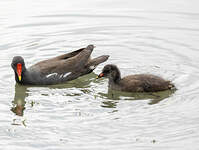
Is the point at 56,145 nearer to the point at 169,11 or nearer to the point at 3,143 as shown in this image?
the point at 3,143

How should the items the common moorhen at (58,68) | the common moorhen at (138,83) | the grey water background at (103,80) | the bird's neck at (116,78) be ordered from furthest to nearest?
the common moorhen at (58,68) < the bird's neck at (116,78) < the common moorhen at (138,83) < the grey water background at (103,80)

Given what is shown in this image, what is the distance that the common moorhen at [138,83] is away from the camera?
37.3 ft

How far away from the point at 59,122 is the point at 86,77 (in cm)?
300

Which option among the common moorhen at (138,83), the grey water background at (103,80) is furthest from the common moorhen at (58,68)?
the common moorhen at (138,83)

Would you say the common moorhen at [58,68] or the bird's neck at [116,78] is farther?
the common moorhen at [58,68]

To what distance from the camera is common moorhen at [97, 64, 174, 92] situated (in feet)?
37.3

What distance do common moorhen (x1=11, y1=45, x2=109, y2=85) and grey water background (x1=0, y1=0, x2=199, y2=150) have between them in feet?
0.67

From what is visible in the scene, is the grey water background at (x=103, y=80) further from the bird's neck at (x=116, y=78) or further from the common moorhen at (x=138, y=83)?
the bird's neck at (x=116, y=78)

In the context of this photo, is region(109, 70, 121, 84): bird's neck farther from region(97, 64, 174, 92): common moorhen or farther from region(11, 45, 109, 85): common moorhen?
region(11, 45, 109, 85): common moorhen

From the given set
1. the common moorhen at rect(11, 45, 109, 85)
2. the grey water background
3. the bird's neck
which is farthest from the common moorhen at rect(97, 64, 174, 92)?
the common moorhen at rect(11, 45, 109, 85)

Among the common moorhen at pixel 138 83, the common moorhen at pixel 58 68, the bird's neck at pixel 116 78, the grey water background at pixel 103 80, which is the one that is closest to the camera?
the grey water background at pixel 103 80

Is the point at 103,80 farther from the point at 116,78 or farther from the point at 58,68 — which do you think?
the point at 58,68

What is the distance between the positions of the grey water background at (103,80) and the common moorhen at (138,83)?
15 cm

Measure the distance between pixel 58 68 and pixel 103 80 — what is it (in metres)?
1.09
